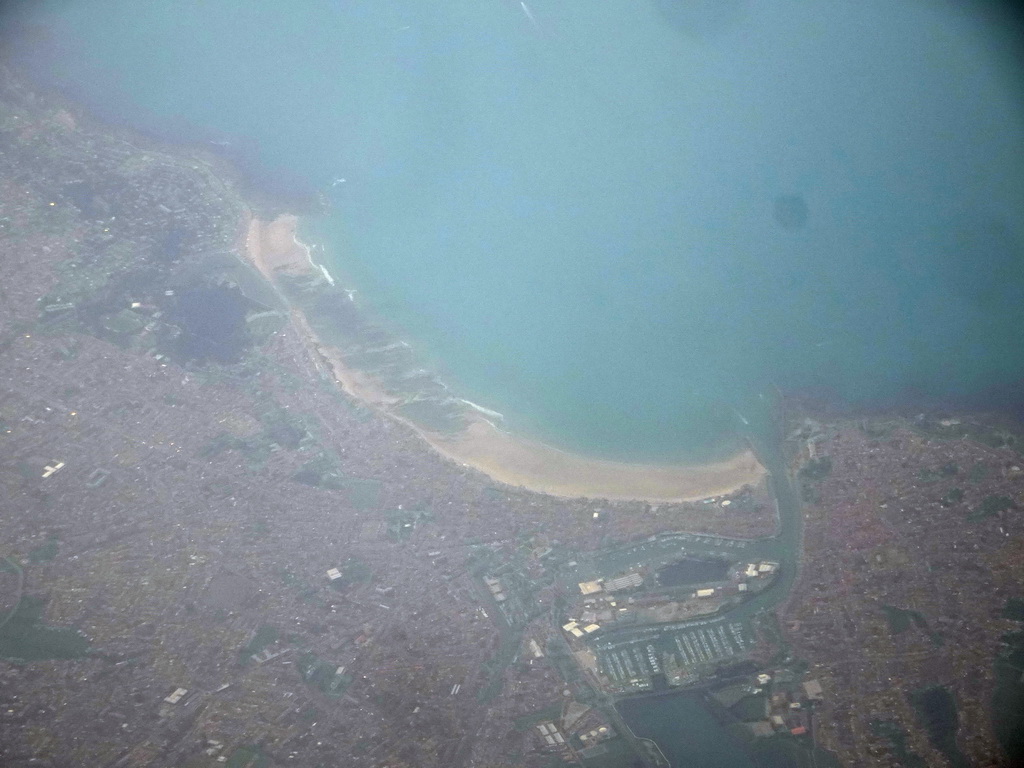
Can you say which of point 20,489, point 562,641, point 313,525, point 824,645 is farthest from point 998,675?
point 20,489

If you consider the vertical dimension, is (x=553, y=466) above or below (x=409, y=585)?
above

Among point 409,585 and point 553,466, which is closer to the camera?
point 409,585

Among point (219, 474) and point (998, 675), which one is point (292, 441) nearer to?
point (219, 474)

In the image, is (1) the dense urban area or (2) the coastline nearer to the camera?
(1) the dense urban area

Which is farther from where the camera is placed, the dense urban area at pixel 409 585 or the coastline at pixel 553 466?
the coastline at pixel 553 466
